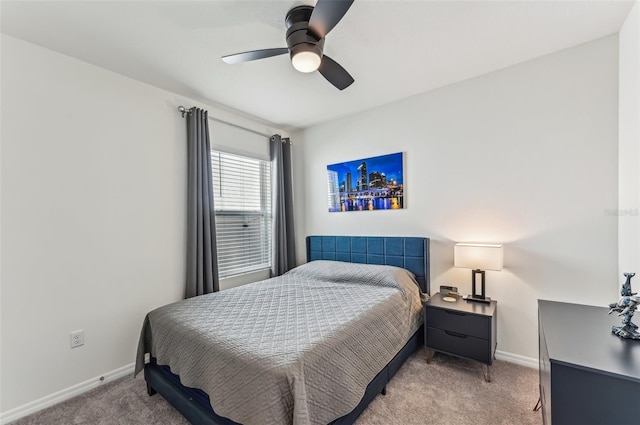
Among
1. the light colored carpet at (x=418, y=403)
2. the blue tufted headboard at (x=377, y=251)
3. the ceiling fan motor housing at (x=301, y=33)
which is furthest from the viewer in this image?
the blue tufted headboard at (x=377, y=251)

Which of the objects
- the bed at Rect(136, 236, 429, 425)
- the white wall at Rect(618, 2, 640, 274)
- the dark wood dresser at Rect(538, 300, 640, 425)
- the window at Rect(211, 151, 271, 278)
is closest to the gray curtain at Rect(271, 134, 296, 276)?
the window at Rect(211, 151, 271, 278)

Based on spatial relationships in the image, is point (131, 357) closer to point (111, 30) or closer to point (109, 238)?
point (109, 238)

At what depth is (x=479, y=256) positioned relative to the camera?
2.30 meters

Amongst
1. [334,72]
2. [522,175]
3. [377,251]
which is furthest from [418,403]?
[334,72]

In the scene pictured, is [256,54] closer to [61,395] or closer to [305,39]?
[305,39]

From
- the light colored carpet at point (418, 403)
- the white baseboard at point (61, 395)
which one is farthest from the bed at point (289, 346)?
the white baseboard at point (61, 395)

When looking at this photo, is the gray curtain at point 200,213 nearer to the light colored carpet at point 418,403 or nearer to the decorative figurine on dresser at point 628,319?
the light colored carpet at point 418,403

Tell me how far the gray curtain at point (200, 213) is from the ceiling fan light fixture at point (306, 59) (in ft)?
5.13

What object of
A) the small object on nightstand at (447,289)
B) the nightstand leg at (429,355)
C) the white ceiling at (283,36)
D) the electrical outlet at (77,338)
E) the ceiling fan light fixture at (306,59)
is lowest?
the nightstand leg at (429,355)

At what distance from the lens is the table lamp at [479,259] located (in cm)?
225

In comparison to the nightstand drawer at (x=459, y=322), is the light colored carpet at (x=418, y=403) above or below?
below

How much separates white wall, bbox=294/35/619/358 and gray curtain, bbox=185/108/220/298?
1943mm

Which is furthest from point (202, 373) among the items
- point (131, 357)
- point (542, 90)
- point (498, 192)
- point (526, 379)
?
point (542, 90)

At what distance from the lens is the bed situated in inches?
50.3
